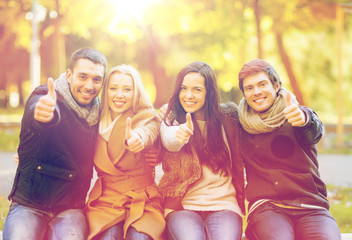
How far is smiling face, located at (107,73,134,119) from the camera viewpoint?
3.46 m

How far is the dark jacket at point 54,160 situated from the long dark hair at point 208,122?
0.79 m

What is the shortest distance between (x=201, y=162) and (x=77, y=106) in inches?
44.8

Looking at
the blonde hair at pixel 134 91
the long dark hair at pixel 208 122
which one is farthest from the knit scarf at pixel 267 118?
the blonde hair at pixel 134 91

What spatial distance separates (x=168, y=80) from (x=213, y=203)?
1838 cm

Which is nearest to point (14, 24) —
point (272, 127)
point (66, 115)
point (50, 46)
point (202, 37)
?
point (50, 46)

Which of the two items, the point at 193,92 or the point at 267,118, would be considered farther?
the point at 193,92

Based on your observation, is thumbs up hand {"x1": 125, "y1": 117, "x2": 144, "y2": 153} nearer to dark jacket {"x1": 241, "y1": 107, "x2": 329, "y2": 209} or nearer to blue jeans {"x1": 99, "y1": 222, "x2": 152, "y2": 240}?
blue jeans {"x1": 99, "y1": 222, "x2": 152, "y2": 240}

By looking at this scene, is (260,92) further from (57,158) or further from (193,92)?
(57,158)

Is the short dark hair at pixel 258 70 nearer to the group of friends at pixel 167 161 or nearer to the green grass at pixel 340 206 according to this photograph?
the group of friends at pixel 167 161

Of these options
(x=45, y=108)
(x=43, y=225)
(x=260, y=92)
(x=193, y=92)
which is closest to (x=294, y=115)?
(x=260, y=92)

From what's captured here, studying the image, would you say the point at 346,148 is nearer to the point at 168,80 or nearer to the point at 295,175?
the point at 295,175

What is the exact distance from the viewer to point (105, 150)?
3.42 m

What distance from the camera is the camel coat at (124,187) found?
3.25m

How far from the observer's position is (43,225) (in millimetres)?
3152
